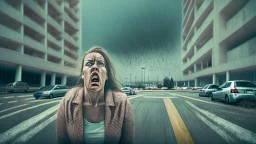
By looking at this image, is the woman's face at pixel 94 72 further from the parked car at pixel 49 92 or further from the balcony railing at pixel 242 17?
the balcony railing at pixel 242 17

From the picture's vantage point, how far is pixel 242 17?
22.2m

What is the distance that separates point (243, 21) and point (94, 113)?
82.5ft

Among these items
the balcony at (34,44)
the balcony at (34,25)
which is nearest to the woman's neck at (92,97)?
the balcony at (34,25)

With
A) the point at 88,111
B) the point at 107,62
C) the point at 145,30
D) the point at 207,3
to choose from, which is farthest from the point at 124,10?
the point at 207,3

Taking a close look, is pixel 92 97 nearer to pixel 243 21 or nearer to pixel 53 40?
pixel 243 21

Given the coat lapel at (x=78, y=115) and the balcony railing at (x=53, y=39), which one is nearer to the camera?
the coat lapel at (x=78, y=115)

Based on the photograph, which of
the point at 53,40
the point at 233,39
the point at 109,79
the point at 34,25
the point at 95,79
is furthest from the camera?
the point at 53,40

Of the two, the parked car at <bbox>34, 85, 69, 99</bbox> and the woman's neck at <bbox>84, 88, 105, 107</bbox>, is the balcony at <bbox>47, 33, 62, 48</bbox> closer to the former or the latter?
the parked car at <bbox>34, 85, 69, 99</bbox>

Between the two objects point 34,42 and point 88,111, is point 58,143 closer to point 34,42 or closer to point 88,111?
point 88,111

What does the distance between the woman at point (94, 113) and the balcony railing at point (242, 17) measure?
747 inches

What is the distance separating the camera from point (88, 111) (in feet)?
5.84

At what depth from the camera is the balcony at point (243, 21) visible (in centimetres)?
1973

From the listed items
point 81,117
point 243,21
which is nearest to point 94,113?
point 81,117

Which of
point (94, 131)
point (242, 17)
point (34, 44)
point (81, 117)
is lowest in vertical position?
point (94, 131)
